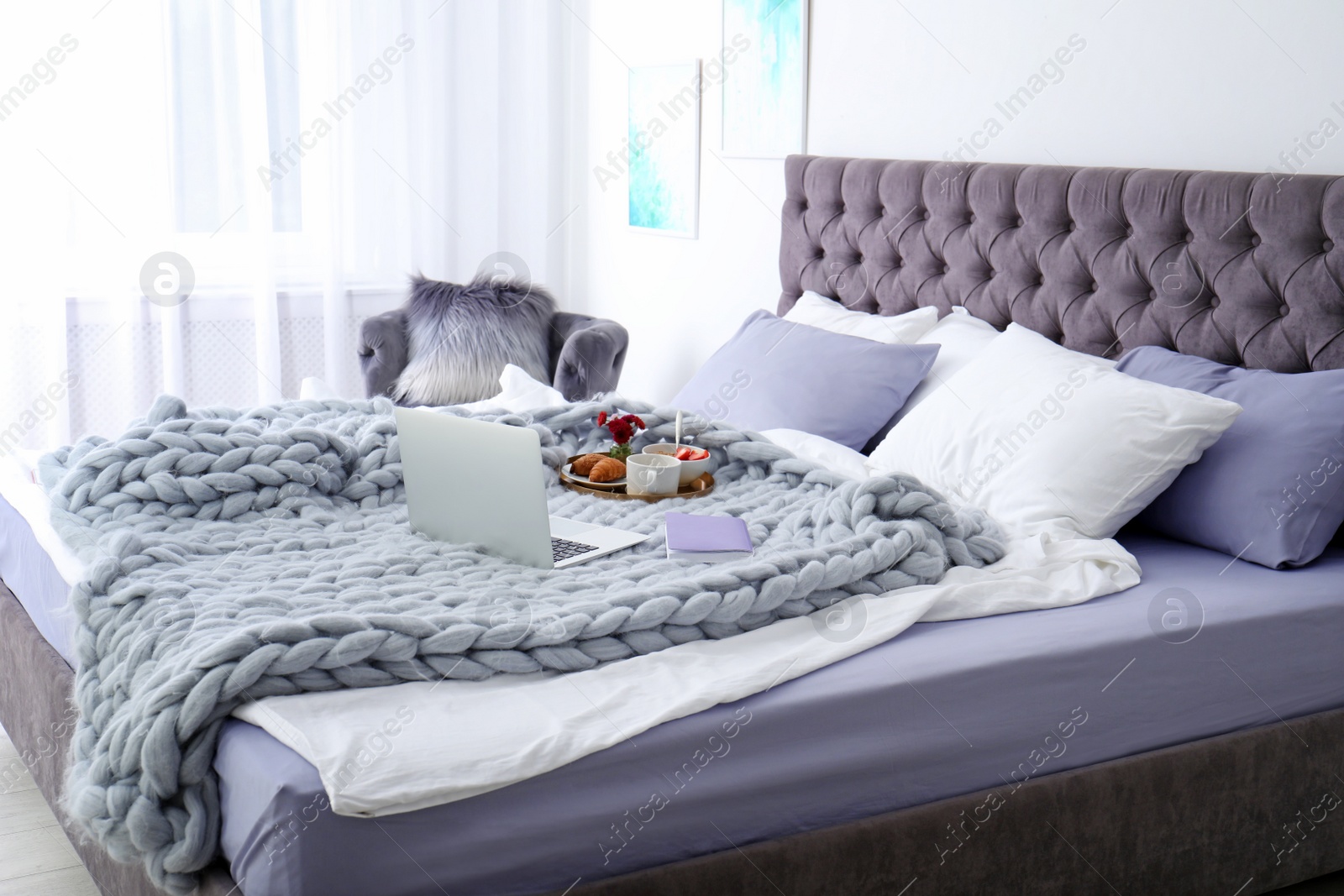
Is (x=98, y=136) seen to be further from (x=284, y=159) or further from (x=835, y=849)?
(x=835, y=849)

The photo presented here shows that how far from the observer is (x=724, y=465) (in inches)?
97.7

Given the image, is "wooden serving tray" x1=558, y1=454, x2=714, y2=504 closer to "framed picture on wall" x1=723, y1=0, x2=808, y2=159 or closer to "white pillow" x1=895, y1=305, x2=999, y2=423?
"white pillow" x1=895, y1=305, x2=999, y2=423

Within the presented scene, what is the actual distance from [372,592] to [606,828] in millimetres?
504

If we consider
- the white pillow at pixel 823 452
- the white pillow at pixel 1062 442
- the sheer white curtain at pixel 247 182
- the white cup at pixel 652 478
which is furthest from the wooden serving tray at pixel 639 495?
the sheer white curtain at pixel 247 182

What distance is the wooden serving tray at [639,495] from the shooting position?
2.28m

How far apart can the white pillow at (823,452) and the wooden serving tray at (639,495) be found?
0.67 ft

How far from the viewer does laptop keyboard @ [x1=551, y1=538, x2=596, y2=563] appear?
1.91 m

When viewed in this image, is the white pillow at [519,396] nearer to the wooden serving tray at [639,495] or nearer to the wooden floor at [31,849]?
the wooden serving tray at [639,495]

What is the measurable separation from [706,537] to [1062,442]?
674mm

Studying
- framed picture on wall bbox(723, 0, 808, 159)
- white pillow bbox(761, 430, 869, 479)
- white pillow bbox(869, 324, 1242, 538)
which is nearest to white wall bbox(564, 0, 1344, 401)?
framed picture on wall bbox(723, 0, 808, 159)

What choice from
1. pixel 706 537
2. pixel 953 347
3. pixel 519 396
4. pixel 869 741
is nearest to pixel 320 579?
pixel 706 537

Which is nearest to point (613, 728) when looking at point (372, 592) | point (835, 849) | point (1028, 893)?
point (835, 849)

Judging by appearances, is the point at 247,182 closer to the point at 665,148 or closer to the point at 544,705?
the point at 665,148

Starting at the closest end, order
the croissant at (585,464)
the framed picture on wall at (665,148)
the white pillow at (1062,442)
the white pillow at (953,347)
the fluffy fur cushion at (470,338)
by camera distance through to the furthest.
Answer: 1. the white pillow at (1062,442)
2. the croissant at (585,464)
3. the white pillow at (953,347)
4. the fluffy fur cushion at (470,338)
5. the framed picture on wall at (665,148)
